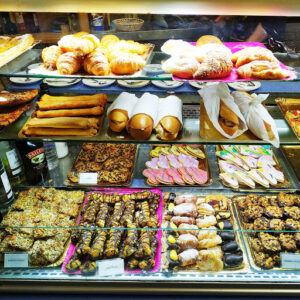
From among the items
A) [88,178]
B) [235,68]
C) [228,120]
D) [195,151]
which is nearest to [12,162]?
[88,178]

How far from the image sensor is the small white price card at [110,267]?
216 cm

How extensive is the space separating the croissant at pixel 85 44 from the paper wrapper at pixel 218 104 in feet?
2.45

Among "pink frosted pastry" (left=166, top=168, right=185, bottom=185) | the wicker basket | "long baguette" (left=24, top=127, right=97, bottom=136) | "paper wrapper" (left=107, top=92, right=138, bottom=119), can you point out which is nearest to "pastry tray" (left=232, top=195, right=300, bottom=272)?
"pink frosted pastry" (left=166, top=168, right=185, bottom=185)

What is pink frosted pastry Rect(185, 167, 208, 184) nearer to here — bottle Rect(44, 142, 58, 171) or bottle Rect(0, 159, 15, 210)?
bottle Rect(44, 142, 58, 171)

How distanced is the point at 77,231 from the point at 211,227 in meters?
0.99

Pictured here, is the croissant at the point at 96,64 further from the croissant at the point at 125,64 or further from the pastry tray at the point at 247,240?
the pastry tray at the point at 247,240

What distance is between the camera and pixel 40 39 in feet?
6.14

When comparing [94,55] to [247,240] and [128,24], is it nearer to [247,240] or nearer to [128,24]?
[128,24]

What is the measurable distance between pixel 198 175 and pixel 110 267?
3.29 ft

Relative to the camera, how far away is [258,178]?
8.38ft

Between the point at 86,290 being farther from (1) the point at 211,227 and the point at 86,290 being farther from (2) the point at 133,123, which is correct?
(2) the point at 133,123

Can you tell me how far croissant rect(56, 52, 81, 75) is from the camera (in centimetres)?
163

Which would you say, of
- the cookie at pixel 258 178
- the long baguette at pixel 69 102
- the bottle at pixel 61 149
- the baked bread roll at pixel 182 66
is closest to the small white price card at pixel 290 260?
the cookie at pixel 258 178

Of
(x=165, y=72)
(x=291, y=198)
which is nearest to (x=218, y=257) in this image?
(x=291, y=198)
